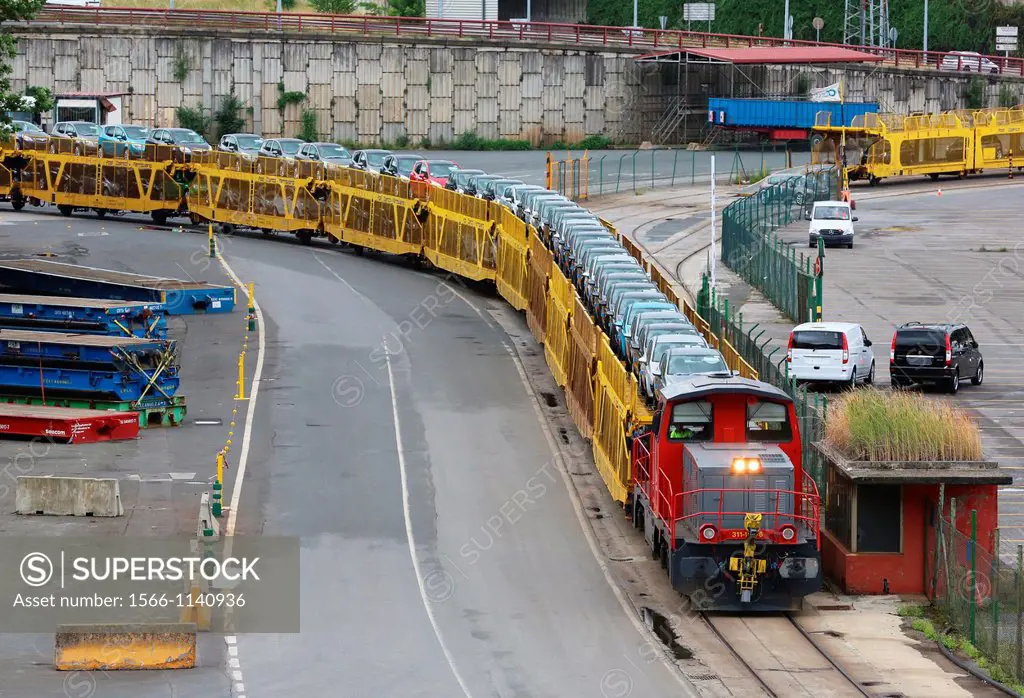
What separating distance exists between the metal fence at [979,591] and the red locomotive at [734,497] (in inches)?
89.6

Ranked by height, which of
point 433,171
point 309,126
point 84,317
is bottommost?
point 84,317

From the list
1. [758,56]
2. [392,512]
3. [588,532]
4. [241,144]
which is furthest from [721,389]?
[758,56]

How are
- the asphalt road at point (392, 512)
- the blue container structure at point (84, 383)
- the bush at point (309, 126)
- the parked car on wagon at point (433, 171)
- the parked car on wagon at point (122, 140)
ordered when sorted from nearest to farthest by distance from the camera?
the asphalt road at point (392, 512) < the blue container structure at point (84, 383) < the parked car on wagon at point (433, 171) < the parked car on wagon at point (122, 140) < the bush at point (309, 126)

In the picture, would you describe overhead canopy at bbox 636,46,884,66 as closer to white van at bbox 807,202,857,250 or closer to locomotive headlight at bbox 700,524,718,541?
white van at bbox 807,202,857,250

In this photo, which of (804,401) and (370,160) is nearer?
(804,401)

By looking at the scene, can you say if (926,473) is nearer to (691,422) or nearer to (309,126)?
(691,422)

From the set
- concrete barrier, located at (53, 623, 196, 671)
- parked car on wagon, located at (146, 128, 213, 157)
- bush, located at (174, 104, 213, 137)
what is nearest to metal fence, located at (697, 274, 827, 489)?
concrete barrier, located at (53, 623, 196, 671)

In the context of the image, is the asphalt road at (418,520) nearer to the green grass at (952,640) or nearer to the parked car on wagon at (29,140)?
the green grass at (952,640)

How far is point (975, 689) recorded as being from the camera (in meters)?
22.5

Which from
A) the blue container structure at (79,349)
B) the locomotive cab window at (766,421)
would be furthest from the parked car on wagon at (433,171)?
the locomotive cab window at (766,421)

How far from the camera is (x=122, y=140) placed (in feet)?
209

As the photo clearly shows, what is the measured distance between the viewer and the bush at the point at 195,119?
84.8 meters

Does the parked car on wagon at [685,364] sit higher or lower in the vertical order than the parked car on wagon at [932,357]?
higher

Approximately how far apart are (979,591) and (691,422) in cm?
504
